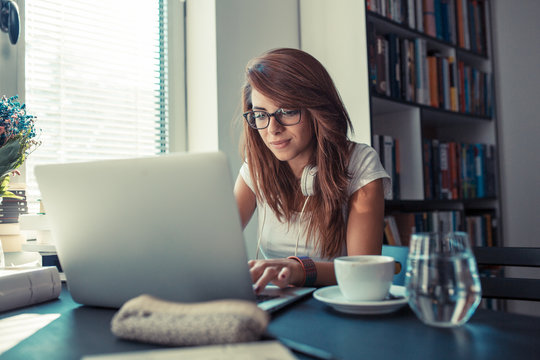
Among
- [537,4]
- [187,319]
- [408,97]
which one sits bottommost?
[187,319]

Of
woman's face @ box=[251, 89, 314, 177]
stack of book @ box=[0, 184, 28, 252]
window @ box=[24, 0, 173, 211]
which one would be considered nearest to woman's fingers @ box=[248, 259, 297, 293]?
woman's face @ box=[251, 89, 314, 177]

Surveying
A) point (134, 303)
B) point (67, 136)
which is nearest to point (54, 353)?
point (134, 303)

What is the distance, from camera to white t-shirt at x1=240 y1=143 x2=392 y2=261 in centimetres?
127

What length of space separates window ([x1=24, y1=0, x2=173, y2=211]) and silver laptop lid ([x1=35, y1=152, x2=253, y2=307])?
3.48 ft

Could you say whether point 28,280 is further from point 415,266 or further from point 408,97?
point 408,97

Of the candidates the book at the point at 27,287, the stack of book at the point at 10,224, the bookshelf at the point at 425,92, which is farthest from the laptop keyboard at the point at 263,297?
the bookshelf at the point at 425,92

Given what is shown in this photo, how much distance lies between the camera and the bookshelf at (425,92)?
1.98 metres

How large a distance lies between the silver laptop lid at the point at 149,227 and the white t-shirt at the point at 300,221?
27.9 inches

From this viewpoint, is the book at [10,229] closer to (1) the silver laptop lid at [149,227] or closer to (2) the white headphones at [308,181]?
(1) the silver laptop lid at [149,227]

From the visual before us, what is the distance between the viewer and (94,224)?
660 millimetres

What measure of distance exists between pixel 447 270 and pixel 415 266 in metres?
0.04

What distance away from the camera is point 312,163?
52.6 inches

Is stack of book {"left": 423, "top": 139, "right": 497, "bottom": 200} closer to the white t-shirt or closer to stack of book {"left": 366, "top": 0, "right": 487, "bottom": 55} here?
stack of book {"left": 366, "top": 0, "right": 487, "bottom": 55}

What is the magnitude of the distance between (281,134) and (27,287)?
761 mm
